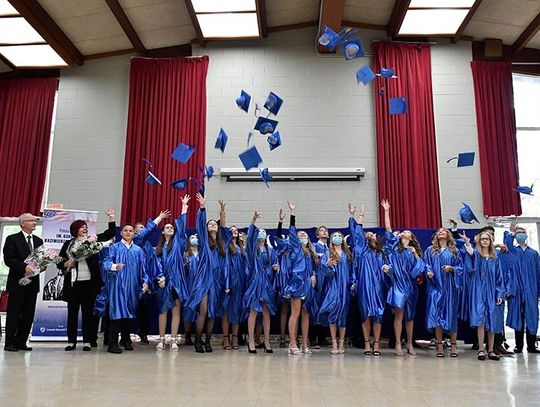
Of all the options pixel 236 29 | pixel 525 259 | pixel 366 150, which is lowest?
pixel 525 259

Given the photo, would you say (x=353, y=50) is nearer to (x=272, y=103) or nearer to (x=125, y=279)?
(x=272, y=103)

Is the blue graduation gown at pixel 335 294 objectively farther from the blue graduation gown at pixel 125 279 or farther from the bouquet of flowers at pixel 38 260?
the bouquet of flowers at pixel 38 260

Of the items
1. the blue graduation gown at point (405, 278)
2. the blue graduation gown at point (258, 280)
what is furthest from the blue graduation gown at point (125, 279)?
the blue graduation gown at point (405, 278)

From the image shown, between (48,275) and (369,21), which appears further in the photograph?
(369,21)

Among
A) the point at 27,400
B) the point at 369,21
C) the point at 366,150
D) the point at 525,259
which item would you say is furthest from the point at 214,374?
the point at 369,21

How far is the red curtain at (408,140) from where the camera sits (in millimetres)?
8070

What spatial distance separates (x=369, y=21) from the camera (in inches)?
343

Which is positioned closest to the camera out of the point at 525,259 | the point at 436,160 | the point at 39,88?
the point at 525,259

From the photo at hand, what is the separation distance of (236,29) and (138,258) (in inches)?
193

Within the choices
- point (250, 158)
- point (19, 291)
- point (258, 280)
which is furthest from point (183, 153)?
point (19, 291)

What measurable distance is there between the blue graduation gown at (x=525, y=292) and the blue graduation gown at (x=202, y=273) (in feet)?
11.3

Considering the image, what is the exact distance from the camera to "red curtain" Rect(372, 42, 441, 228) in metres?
8.07

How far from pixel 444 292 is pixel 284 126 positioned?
4.45 meters

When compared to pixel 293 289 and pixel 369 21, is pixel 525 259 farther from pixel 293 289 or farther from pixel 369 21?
pixel 369 21
